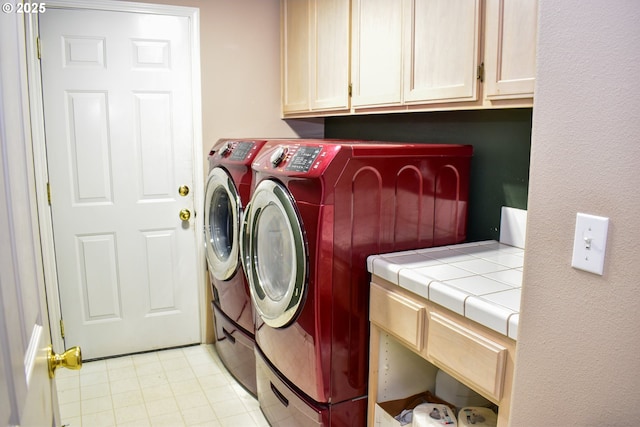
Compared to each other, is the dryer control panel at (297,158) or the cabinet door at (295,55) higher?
the cabinet door at (295,55)

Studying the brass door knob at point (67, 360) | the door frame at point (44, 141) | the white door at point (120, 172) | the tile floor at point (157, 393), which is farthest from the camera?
the white door at point (120, 172)

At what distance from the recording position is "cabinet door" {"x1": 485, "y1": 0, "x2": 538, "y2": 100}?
1.54 meters

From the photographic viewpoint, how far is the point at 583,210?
0.90 m

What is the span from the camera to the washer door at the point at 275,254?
6.10 feet

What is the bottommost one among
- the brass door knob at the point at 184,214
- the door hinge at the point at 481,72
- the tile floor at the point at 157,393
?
the tile floor at the point at 157,393

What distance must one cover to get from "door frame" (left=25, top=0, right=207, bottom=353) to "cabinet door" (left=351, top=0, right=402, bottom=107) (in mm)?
1095

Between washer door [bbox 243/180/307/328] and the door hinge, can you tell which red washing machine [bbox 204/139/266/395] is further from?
the door hinge


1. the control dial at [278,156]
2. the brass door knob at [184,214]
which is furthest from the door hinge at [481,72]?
the brass door knob at [184,214]

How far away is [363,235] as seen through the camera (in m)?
1.85

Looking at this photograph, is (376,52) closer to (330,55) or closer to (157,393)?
(330,55)

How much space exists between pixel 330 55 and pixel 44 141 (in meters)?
1.65

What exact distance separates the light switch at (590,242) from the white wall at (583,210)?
0.04ft

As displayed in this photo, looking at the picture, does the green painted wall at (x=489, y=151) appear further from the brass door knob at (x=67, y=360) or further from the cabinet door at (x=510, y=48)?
the brass door knob at (x=67, y=360)

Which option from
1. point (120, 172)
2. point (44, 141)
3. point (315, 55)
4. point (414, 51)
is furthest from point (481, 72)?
point (44, 141)
